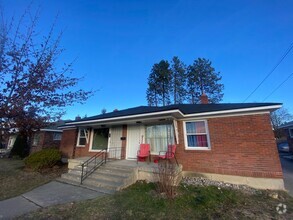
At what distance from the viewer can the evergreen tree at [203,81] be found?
26047 millimetres

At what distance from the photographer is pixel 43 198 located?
543 centimetres

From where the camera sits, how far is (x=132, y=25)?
38.3 feet

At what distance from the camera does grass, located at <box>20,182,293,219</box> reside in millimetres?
4156

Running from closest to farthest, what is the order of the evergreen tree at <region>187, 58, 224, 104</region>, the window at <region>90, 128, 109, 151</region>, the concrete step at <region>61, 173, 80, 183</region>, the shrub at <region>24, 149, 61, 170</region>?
1. the concrete step at <region>61, 173, 80, 183</region>
2. the shrub at <region>24, 149, 61, 170</region>
3. the window at <region>90, 128, 109, 151</region>
4. the evergreen tree at <region>187, 58, 224, 104</region>

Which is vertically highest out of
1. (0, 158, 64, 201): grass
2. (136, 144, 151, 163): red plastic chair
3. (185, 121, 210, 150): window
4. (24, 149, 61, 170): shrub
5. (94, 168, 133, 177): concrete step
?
(185, 121, 210, 150): window

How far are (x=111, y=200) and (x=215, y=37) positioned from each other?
12.5 m

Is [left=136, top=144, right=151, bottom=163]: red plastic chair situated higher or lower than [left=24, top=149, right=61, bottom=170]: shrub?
higher

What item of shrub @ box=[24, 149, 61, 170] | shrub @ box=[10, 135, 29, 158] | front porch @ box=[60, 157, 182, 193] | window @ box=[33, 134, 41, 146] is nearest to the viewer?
front porch @ box=[60, 157, 182, 193]

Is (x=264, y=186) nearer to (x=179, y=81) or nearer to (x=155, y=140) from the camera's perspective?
(x=155, y=140)

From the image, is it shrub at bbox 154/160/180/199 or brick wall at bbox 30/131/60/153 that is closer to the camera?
shrub at bbox 154/160/180/199

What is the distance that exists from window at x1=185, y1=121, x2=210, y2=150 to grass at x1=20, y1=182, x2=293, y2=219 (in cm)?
254

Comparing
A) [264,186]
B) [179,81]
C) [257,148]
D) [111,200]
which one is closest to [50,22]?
[111,200]

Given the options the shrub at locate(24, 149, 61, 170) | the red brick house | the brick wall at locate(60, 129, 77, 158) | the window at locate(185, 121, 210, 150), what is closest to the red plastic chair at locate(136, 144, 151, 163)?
the window at locate(185, 121, 210, 150)

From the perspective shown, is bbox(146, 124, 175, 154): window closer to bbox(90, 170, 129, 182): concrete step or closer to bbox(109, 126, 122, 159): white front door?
bbox(109, 126, 122, 159): white front door
